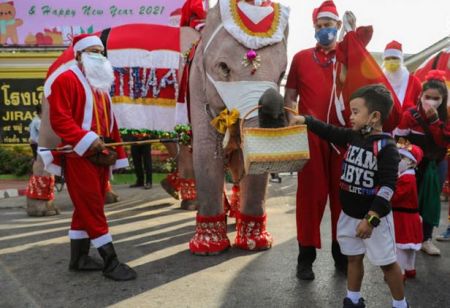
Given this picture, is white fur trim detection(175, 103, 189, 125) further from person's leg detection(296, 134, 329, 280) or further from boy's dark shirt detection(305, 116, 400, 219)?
boy's dark shirt detection(305, 116, 400, 219)

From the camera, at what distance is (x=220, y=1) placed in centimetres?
360

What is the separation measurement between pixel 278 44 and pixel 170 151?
279 cm

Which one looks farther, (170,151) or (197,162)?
(170,151)

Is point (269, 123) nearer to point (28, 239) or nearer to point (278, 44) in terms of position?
point (278, 44)

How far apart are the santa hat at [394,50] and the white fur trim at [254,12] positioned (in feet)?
3.72

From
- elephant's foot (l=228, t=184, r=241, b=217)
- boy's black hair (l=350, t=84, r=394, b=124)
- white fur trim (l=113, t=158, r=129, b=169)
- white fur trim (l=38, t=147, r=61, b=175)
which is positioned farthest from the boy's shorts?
elephant's foot (l=228, t=184, r=241, b=217)

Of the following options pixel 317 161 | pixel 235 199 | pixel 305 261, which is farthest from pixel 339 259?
pixel 235 199

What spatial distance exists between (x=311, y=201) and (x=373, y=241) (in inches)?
29.7

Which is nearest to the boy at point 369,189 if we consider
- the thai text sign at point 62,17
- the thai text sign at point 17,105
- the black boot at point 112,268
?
the black boot at point 112,268

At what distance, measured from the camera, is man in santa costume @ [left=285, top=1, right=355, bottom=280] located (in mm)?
3258

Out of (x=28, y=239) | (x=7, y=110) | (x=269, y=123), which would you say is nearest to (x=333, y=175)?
(x=269, y=123)

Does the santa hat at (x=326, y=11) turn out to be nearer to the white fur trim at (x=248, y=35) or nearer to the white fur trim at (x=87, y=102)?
the white fur trim at (x=248, y=35)

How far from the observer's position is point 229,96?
3.37m

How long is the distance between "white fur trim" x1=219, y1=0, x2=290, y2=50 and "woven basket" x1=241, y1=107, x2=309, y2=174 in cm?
81
